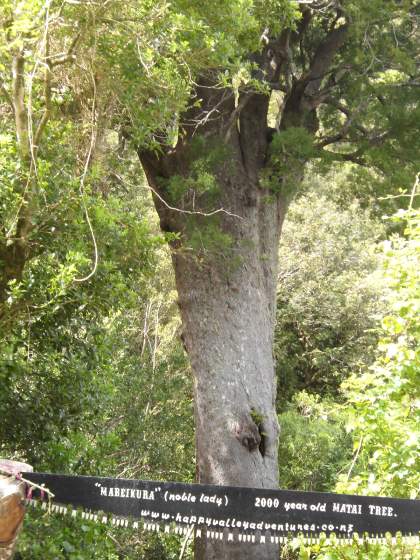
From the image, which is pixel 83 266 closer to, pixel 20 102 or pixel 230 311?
pixel 20 102

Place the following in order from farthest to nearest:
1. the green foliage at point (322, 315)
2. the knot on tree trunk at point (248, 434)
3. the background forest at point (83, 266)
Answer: the green foliage at point (322, 315)
the knot on tree trunk at point (248, 434)
the background forest at point (83, 266)

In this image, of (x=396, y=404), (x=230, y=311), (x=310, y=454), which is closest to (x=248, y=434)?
(x=230, y=311)

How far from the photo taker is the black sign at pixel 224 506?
9.87 feet

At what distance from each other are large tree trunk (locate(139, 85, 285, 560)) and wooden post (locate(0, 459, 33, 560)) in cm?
341

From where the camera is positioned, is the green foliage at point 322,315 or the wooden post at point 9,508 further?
the green foliage at point 322,315

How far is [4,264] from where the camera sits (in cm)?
395

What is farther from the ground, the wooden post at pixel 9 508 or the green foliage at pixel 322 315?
the green foliage at pixel 322 315

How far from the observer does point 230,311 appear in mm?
6703

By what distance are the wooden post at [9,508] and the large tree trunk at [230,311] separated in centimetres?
341

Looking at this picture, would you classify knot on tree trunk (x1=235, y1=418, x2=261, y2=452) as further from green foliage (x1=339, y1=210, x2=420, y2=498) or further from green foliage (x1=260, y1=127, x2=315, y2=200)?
green foliage (x1=339, y1=210, x2=420, y2=498)

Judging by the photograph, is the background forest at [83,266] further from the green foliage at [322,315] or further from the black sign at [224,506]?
the green foliage at [322,315]

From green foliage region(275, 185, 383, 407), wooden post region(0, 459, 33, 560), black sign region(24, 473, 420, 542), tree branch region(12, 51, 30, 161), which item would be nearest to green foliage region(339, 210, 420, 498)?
black sign region(24, 473, 420, 542)

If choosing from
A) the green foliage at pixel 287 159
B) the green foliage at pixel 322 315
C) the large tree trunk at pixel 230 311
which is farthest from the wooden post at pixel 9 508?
the green foliage at pixel 322 315

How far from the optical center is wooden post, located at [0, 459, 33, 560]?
283 cm
